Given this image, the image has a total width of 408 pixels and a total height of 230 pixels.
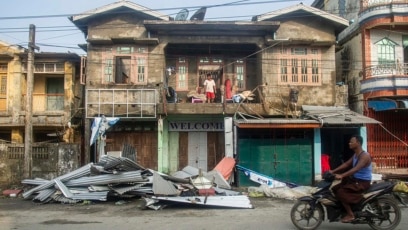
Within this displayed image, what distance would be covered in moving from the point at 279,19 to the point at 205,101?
4908 mm

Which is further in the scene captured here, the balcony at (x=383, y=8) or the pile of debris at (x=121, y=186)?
the balcony at (x=383, y=8)

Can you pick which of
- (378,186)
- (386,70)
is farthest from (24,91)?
(378,186)

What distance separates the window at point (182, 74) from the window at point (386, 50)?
871cm

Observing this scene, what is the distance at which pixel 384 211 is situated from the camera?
7426 mm

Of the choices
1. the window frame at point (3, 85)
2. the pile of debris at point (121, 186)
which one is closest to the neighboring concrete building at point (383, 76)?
the pile of debris at point (121, 186)

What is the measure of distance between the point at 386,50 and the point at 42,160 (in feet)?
50.3

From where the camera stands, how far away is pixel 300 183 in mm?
16219

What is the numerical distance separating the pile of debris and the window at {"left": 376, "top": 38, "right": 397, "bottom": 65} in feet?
32.5

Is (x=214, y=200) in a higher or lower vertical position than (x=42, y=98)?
lower

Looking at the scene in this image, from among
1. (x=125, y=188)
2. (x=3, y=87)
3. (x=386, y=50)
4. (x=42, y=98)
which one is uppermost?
(x=386, y=50)

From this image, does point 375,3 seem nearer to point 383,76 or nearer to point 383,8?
point 383,8

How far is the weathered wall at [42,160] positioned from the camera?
52.0 ft

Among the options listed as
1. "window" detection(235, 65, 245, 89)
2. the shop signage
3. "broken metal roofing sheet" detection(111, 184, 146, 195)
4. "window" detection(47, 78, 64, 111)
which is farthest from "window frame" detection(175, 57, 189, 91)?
"broken metal roofing sheet" detection(111, 184, 146, 195)

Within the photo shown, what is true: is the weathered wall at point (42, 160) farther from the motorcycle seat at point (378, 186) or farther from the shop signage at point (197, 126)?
the motorcycle seat at point (378, 186)
